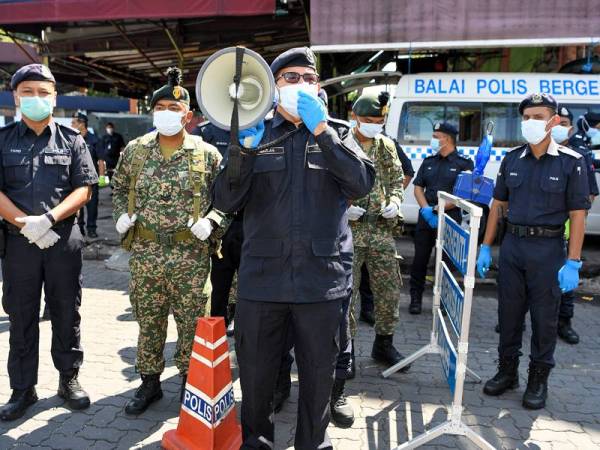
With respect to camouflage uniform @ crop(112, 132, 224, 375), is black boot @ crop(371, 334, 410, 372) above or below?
below

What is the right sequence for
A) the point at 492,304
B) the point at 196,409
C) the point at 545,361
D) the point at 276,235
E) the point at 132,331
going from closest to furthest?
1. the point at 276,235
2. the point at 196,409
3. the point at 545,361
4. the point at 132,331
5. the point at 492,304

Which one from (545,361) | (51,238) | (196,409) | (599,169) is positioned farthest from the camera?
(599,169)

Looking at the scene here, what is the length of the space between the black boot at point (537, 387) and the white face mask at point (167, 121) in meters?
2.73

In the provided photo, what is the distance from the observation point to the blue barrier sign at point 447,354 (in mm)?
2709

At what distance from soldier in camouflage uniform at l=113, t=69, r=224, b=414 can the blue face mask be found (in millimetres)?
519

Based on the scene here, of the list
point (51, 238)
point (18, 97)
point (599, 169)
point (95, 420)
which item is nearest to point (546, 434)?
point (95, 420)

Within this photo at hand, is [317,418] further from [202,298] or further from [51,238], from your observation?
[51,238]

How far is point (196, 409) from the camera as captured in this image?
2.59 metres

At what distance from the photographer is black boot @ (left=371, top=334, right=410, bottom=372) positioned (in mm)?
3719

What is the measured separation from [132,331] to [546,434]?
11.0ft

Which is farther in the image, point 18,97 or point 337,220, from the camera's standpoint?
point 18,97

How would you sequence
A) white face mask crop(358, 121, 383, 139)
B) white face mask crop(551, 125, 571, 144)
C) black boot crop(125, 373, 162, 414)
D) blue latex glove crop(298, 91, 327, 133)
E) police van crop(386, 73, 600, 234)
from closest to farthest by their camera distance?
blue latex glove crop(298, 91, 327, 133), black boot crop(125, 373, 162, 414), white face mask crop(358, 121, 383, 139), white face mask crop(551, 125, 571, 144), police van crop(386, 73, 600, 234)

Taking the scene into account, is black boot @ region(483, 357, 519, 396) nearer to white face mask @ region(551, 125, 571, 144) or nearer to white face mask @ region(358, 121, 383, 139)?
white face mask @ region(358, 121, 383, 139)

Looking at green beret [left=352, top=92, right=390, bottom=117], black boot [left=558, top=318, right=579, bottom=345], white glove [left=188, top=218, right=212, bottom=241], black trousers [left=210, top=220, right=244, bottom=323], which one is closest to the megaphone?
white glove [left=188, top=218, right=212, bottom=241]
